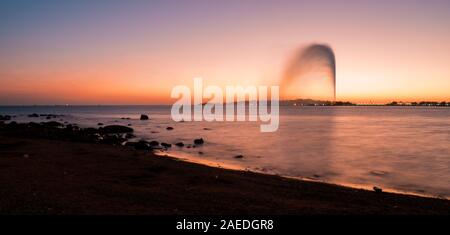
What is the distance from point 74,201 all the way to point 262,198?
496 cm

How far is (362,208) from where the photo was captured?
9.66 metres

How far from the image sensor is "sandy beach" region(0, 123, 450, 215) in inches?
326

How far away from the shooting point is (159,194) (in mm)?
9938

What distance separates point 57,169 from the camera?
13.4 m

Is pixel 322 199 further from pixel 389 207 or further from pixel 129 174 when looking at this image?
pixel 129 174

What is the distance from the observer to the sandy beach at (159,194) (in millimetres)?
8281

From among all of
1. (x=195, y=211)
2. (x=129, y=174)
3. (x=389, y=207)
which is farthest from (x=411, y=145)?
(x=195, y=211)
